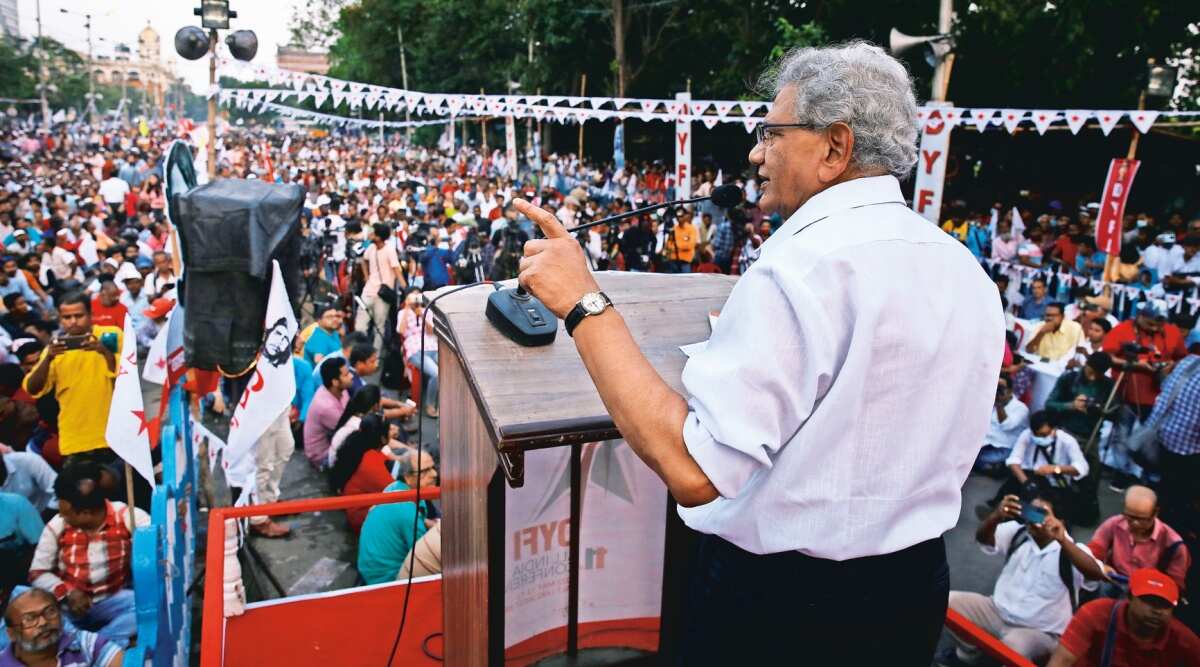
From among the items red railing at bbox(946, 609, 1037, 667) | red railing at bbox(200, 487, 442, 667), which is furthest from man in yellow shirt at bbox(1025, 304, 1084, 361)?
red railing at bbox(200, 487, 442, 667)

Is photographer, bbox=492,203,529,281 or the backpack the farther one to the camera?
photographer, bbox=492,203,529,281

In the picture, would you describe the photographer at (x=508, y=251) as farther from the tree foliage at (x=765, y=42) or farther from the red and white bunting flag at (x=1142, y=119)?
the red and white bunting flag at (x=1142, y=119)

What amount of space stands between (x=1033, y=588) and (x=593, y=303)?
14.4ft

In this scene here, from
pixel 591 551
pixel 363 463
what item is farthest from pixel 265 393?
pixel 591 551

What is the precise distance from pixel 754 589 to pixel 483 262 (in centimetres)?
1064

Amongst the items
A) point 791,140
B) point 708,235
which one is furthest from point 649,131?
point 791,140

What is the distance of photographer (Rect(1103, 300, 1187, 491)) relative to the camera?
22.8ft

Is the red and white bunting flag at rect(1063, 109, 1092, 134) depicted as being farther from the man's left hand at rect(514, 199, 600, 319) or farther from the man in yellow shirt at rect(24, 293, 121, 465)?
the man's left hand at rect(514, 199, 600, 319)

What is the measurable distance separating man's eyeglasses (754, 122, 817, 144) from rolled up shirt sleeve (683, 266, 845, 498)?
0.93ft

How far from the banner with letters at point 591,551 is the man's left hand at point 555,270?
1.03 meters

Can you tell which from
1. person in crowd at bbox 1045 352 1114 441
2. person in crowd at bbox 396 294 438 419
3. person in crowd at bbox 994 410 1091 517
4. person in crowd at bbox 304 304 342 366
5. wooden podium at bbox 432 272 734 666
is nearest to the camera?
wooden podium at bbox 432 272 734 666

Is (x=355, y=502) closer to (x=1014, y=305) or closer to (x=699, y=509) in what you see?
(x=699, y=509)

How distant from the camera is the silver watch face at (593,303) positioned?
121cm

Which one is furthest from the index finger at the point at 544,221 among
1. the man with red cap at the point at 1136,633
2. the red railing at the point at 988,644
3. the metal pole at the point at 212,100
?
the metal pole at the point at 212,100
